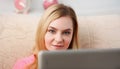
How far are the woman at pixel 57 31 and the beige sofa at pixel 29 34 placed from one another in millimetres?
165

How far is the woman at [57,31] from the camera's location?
1097 millimetres

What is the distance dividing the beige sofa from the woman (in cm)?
17

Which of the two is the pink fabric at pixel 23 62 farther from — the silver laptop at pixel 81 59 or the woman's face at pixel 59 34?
the silver laptop at pixel 81 59

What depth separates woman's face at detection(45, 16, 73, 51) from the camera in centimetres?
108

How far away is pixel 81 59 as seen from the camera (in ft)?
1.81

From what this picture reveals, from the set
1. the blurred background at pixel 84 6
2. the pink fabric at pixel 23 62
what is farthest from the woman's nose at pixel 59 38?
the blurred background at pixel 84 6

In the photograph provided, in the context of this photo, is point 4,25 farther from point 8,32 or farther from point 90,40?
point 90,40

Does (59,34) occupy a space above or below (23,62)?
above

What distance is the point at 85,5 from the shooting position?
5.72 feet

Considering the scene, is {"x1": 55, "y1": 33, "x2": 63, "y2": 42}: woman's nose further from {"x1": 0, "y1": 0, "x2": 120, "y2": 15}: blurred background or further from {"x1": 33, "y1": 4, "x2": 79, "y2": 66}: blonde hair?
{"x1": 0, "y1": 0, "x2": 120, "y2": 15}: blurred background

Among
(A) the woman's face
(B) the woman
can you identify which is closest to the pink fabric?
(B) the woman

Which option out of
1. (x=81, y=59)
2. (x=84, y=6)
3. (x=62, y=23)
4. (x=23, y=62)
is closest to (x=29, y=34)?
(x=23, y=62)

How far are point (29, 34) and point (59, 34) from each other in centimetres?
36

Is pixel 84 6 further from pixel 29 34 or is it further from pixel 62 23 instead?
pixel 62 23
